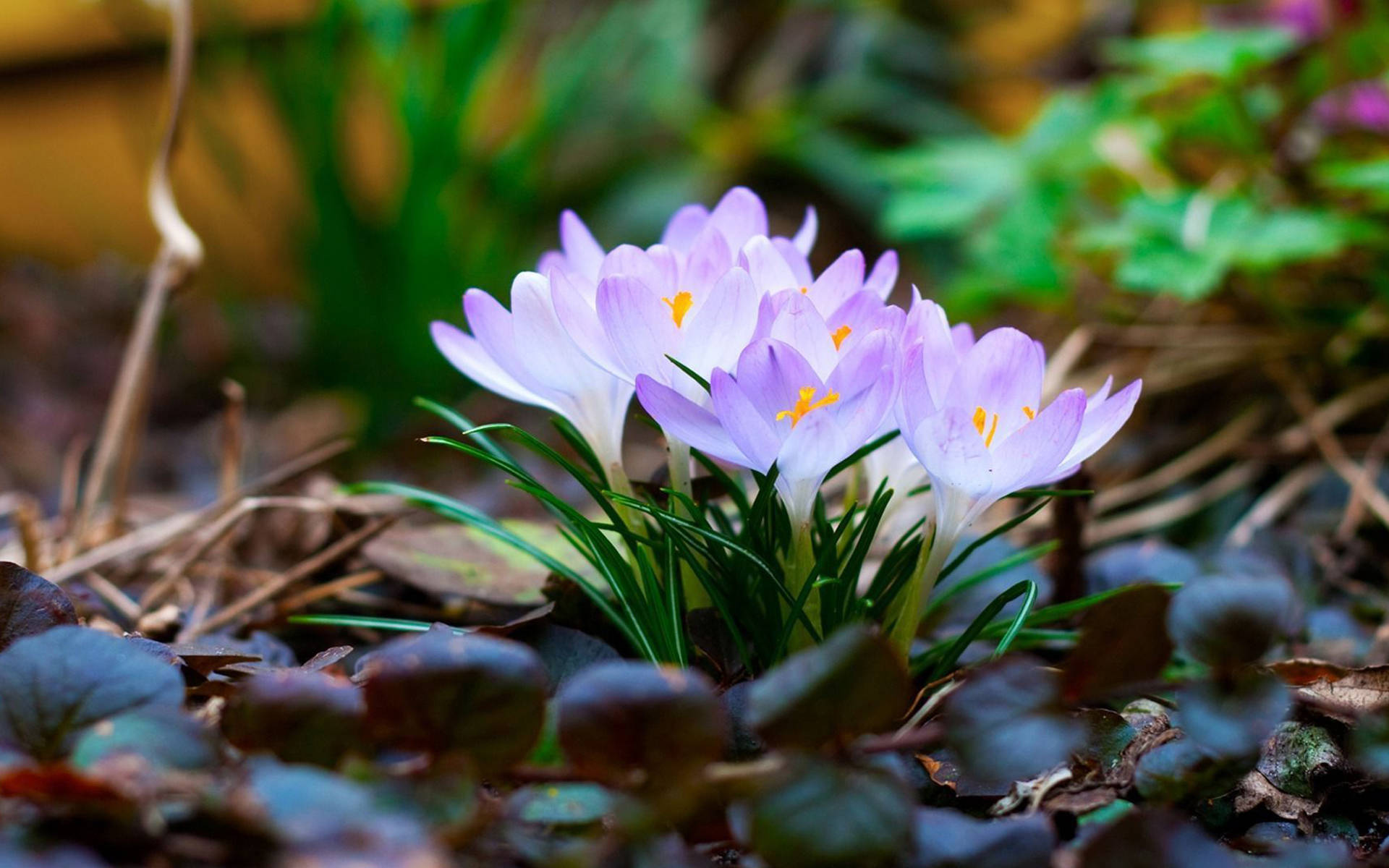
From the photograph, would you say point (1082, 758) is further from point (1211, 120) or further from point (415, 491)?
point (1211, 120)

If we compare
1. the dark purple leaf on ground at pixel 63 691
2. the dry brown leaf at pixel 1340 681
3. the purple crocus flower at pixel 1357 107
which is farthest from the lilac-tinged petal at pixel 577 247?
the purple crocus flower at pixel 1357 107

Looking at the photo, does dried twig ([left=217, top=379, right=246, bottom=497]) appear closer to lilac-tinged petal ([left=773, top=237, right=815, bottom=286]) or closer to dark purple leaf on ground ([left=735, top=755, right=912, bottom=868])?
lilac-tinged petal ([left=773, top=237, right=815, bottom=286])

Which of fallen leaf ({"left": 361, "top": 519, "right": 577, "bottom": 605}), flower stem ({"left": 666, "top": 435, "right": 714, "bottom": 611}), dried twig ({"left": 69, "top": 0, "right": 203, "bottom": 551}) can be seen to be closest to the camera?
flower stem ({"left": 666, "top": 435, "right": 714, "bottom": 611})

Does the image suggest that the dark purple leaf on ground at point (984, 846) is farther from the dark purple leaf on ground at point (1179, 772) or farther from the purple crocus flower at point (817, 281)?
the purple crocus flower at point (817, 281)

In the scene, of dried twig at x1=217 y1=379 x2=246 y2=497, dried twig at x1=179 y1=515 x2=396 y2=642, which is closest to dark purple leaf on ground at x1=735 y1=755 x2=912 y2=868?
dried twig at x1=179 y1=515 x2=396 y2=642

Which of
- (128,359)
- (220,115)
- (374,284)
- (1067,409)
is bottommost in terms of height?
(1067,409)

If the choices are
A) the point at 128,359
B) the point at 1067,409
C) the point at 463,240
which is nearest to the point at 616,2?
the point at 463,240
